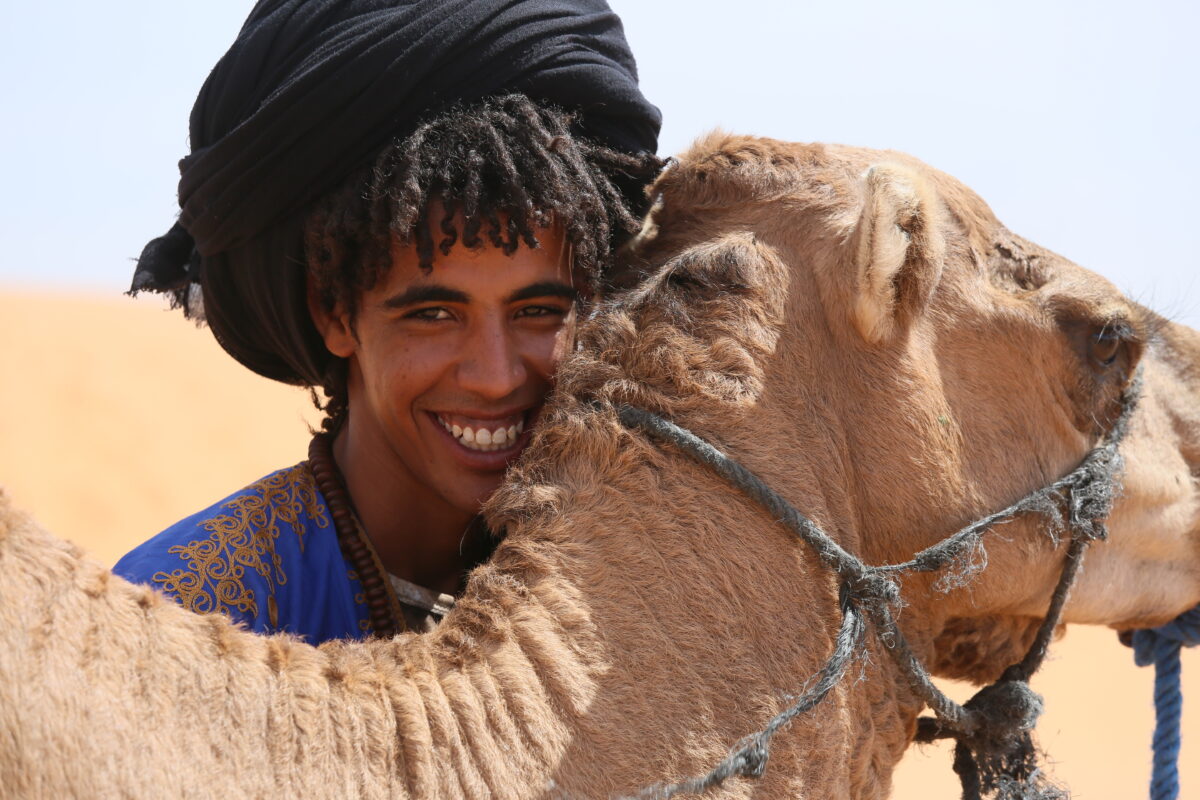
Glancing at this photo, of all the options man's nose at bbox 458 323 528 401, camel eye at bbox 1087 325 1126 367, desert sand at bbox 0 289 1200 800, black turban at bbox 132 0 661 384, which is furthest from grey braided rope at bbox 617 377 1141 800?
desert sand at bbox 0 289 1200 800

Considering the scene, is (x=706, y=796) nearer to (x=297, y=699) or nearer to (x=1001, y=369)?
A: (x=297, y=699)

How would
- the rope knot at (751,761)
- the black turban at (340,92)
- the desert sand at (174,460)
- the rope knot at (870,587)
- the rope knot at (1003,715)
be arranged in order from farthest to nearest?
the desert sand at (174,460)
the black turban at (340,92)
the rope knot at (1003,715)
the rope knot at (870,587)
the rope knot at (751,761)

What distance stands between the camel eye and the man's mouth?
1322 mm

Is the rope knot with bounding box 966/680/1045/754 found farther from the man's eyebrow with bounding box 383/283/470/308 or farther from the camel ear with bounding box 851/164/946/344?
the man's eyebrow with bounding box 383/283/470/308

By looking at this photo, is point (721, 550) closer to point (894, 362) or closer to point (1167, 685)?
point (894, 362)

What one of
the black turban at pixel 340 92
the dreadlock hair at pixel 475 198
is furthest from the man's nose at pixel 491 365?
the black turban at pixel 340 92

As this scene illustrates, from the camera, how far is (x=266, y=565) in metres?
2.72

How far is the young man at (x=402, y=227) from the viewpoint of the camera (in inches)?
102

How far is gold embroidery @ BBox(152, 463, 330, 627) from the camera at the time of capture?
8.38 feet

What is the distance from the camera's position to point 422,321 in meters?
2.68

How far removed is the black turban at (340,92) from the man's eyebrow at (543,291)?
0.42m

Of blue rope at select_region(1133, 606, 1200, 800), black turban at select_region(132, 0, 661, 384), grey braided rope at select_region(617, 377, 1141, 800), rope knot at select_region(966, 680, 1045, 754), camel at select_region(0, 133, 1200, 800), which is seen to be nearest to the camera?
camel at select_region(0, 133, 1200, 800)

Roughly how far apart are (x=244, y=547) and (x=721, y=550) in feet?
3.90

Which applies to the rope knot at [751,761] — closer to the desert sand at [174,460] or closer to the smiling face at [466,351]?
the smiling face at [466,351]
